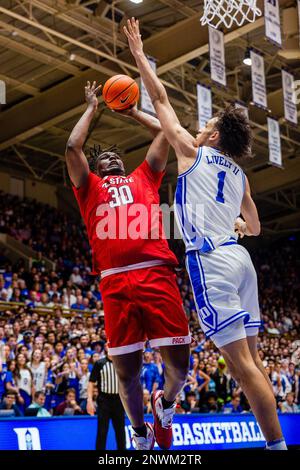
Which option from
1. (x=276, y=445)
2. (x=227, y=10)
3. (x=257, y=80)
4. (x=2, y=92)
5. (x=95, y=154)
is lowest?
(x=276, y=445)

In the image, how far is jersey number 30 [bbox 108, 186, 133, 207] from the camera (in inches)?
189

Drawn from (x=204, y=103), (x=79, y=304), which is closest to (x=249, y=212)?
(x=204, y=103)

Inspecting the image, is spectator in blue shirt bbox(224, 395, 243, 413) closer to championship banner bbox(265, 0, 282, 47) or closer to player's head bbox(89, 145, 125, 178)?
championship banner bbox(265, 0, 282, 47)

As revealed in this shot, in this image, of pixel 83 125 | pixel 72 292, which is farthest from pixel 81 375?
pixel 83 125

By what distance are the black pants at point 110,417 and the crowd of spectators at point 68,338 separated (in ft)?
4.58

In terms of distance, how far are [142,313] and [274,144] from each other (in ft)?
41.5

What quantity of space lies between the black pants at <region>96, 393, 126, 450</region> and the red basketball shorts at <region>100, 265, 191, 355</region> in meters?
4.99

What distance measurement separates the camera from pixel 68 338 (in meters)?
13.9

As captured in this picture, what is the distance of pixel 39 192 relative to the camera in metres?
26.3

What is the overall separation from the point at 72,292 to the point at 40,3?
7.39m

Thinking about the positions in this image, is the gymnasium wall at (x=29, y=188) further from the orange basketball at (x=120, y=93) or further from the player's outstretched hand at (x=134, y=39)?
the player's outstretched hand at (x=134, y=39)

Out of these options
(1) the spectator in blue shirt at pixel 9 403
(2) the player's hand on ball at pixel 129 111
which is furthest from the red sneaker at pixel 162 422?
(1) the spectator in blue shirt at pixel 9 403

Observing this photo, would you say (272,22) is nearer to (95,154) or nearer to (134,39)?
(95,154)
